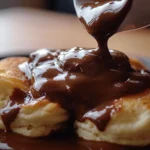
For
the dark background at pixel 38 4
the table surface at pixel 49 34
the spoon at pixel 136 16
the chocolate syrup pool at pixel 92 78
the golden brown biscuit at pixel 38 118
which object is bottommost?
the dark background at pixel 38 4

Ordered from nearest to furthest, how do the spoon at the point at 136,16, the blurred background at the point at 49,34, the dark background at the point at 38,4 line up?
1. the spoon at the point at 136,16
2. the blurred background at the point at 49,34
3. the dark background at the point at 38,4

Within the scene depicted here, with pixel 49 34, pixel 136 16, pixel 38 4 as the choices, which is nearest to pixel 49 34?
pixel 49 34

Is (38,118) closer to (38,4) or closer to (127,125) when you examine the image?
(127,125)

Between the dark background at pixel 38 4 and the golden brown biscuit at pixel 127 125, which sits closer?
the golden brown biscuit at pixel 127 125

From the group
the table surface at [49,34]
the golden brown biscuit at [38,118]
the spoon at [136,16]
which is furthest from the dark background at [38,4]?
the golden brown biscuit at [38,118]

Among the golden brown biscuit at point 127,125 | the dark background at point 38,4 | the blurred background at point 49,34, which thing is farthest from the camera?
the dark background at point 38,4

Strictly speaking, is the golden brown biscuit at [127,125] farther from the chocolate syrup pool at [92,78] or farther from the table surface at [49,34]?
the table surface at [49,34]

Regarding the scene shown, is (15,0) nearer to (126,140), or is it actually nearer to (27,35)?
(27,35)

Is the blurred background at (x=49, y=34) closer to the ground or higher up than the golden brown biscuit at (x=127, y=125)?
closer to the ground

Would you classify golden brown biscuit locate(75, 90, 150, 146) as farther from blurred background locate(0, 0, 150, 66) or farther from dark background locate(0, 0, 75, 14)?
dark background locate(0, 0, 75, 14)
